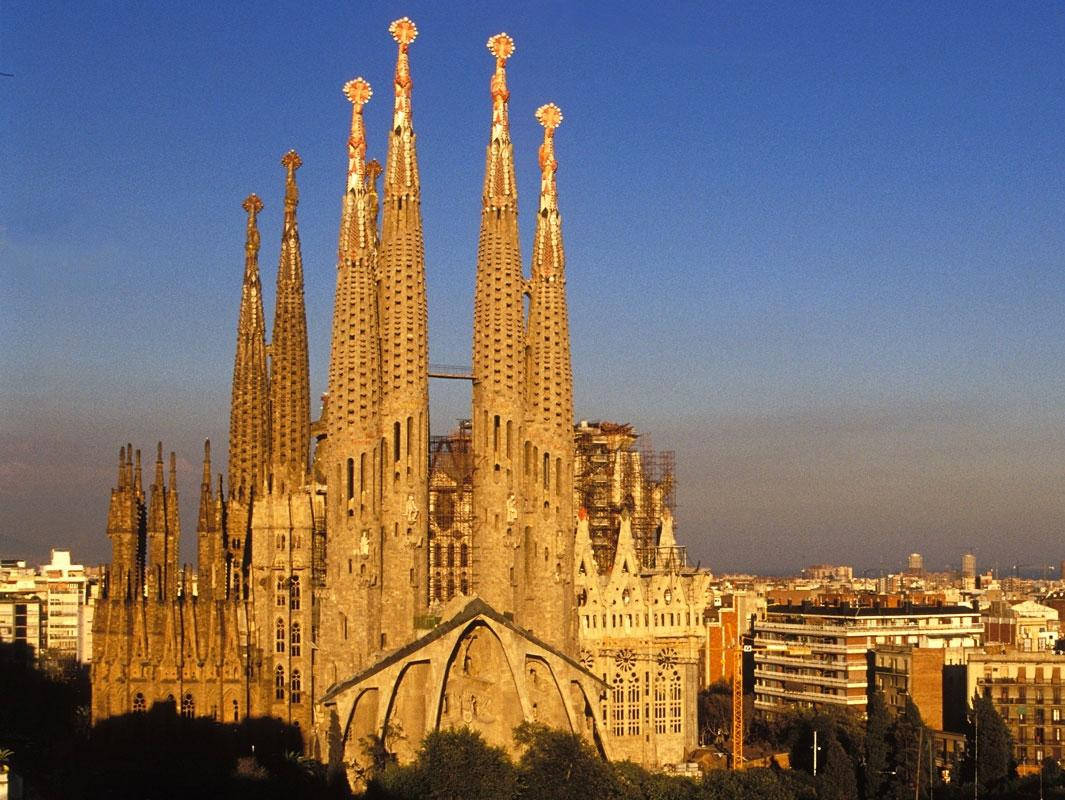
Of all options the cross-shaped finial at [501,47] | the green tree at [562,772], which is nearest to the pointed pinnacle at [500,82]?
the cross-shaped finial at [501,47]

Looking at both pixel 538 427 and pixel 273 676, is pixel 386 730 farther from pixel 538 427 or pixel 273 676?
pixel 538 427

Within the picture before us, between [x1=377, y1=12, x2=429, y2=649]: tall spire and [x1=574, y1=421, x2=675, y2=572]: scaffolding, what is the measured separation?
632 inches

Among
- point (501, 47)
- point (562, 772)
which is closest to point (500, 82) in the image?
point (501, 47)

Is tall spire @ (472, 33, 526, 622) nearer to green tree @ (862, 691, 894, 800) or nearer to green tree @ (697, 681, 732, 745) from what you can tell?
green tree @ (862, 691, 894, 800)

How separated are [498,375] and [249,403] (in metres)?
10.5

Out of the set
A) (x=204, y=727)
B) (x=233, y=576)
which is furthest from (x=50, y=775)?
(x=233, y=576)

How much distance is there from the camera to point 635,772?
2060 inches

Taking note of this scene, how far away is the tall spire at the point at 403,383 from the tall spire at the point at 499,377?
204 cm

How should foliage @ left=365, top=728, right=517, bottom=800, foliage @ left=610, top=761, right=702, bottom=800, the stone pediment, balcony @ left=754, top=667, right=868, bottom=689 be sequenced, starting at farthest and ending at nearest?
balcony @ left=754, top=667, right=868, bottom=689 → the stone pediment → foliage @ left=610, top=761, right=702, bottom=800 → foliage @ left=365, top=728, right=517, bottom=800

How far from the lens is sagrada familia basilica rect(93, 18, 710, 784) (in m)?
54.3

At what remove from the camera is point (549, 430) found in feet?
193

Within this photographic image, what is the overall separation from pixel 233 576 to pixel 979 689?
96.6 ft

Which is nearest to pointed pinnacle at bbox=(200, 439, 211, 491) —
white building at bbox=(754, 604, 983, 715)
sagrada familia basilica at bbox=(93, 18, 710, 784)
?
sagrada familia basilica at bbox=(93, 18, 710, 784)

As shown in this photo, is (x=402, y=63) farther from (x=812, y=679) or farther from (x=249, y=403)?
(x=812, y=679)
